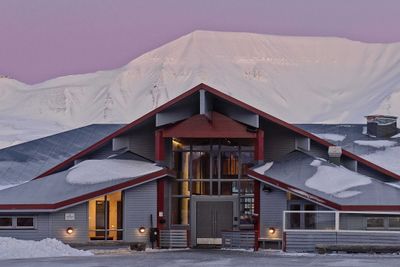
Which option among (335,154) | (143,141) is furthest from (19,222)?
(335,154)

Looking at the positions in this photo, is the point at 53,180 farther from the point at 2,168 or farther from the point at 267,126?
the point at 2,168

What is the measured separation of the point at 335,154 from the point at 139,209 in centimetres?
811

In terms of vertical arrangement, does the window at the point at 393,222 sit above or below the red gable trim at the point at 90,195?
below

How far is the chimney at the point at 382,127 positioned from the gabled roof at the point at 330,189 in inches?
415

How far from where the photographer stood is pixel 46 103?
178 meters

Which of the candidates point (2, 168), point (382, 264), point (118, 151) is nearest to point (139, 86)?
point (2, 168)

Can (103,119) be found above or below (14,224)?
above

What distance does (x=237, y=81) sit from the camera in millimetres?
182875

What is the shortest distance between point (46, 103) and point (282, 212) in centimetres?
13759

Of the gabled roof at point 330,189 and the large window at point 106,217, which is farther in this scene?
the large window at point 106,217

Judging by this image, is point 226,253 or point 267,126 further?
point 267,126

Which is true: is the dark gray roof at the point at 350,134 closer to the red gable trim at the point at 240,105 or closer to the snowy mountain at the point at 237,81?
the red gable trim at the point at 240,105

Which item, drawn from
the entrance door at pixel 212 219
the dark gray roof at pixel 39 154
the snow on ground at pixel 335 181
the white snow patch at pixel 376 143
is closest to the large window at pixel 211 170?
the entrance door at pixel 212 219

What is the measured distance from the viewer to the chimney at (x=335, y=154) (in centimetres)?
4522
